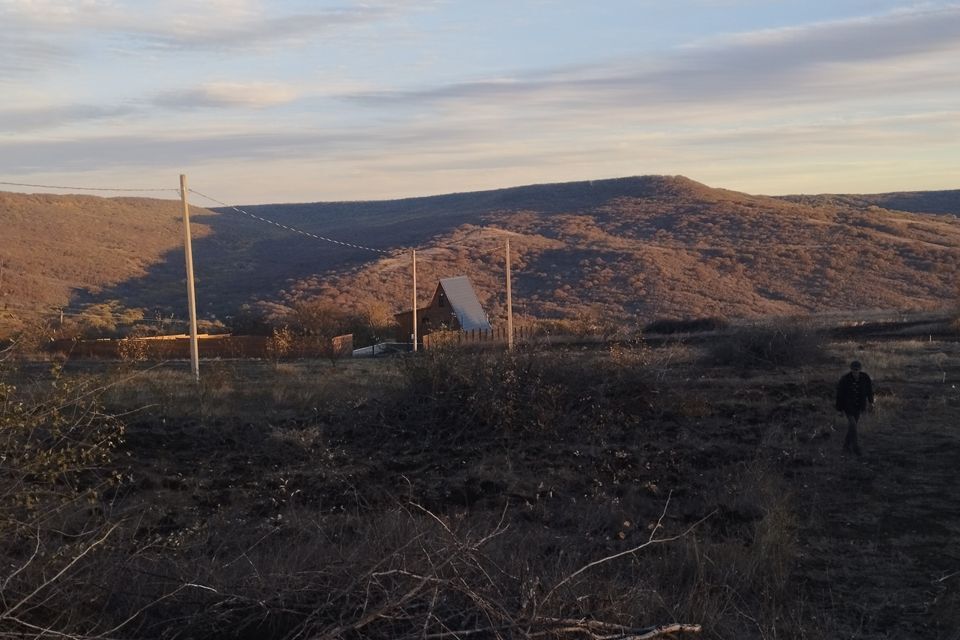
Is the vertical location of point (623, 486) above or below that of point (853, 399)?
below

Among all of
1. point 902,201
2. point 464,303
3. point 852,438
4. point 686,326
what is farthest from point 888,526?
point 902,201

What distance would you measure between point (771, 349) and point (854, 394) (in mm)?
11849

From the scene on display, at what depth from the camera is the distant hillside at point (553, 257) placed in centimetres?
6888

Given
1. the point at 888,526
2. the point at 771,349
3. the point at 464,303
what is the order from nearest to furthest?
the point at 888,526 < the point at 771,349 < the point at 464,303

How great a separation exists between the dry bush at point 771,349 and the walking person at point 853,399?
11010mm

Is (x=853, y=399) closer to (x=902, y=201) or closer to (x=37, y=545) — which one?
(x=37, y=545)

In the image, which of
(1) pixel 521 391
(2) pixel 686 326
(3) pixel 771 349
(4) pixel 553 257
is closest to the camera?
(1) pixel 521 391

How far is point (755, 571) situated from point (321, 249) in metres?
91.3

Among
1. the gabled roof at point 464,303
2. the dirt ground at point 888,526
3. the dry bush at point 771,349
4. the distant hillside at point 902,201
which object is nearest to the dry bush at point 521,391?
the dirt ground at point 888,526

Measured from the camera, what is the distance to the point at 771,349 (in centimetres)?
2425

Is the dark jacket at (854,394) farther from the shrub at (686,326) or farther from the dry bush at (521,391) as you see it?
the shrub at (686,326)

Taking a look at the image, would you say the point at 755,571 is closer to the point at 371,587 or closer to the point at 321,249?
the point at 371,587

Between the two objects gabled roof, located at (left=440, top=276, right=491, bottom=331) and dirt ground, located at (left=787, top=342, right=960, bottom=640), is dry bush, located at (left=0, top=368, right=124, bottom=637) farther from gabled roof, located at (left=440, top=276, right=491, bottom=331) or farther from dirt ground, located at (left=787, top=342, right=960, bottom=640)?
gabled roof, located at (left=440, top=276, right=491, bottom=331)

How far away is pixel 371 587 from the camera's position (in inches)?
198
